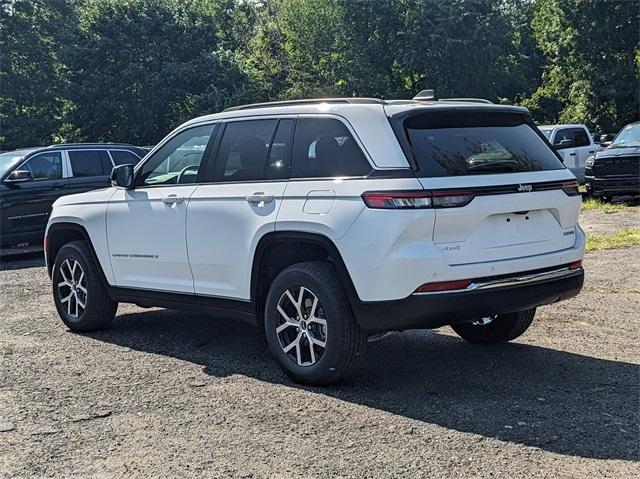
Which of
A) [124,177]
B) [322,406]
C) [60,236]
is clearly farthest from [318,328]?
[60,236]

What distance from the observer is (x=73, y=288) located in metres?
7.12

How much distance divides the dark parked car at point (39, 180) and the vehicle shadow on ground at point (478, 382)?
636cm

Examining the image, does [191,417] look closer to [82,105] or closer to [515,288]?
[515,288]

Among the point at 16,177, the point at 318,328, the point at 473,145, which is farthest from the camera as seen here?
the point at 16,177

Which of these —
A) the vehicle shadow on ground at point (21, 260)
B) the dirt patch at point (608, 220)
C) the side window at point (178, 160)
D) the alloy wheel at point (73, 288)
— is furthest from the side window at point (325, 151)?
the dirt patch at point (608, 220)

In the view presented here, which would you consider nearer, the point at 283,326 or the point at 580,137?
the point at 283,326

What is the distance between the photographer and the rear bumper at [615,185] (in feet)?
55.7

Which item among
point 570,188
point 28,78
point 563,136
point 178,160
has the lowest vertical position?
point 563,136

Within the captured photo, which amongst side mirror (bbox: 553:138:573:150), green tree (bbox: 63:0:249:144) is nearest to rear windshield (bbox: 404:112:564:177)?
side mirror (bbox: 553:138:573:150)

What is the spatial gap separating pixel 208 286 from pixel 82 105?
2955cm

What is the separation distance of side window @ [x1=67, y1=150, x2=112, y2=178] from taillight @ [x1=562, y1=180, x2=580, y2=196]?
33.1ft

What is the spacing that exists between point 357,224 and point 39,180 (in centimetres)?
967

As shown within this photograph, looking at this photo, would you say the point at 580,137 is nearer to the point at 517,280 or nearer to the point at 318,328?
the point at 517,280

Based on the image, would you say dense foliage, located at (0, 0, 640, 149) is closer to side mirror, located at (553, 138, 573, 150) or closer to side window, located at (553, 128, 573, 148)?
side window, located at (553, 128, 573, 148)
